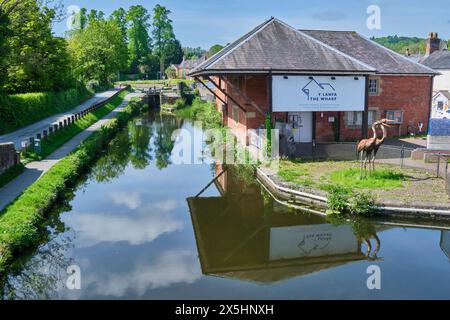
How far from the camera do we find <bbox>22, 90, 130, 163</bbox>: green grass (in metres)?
17.8

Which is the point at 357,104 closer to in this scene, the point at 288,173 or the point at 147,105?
the point at 288,173

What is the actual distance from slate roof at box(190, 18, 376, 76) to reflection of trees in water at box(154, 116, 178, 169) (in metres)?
4.71

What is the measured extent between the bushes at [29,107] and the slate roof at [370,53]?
1792 centimetres

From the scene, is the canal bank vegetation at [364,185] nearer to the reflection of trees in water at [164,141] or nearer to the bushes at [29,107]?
the reflection of trees in water at [164,141]

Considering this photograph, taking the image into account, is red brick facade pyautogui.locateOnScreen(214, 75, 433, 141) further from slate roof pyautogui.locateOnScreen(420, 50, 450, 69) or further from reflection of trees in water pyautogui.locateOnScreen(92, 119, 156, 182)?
slate roof pyautogui.locateOnScreen(420, 50, 450, 69)

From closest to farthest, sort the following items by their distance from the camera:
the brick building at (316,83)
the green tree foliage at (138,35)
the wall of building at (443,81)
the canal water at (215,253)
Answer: the canal water at (215,253) < the brick building at (316,83) < the wall of building at (443,81) < the green tree foliage at (138,35)

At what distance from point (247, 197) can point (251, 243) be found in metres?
4.01

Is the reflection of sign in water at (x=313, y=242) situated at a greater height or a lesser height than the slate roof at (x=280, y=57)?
lesser

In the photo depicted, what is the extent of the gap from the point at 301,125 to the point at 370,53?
20.8 feet

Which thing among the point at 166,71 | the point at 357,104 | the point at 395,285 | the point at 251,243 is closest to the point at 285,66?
the point at 357,104

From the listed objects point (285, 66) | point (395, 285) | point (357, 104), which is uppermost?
point (285, 66)

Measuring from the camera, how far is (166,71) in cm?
8850

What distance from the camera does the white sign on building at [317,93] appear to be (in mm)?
18641

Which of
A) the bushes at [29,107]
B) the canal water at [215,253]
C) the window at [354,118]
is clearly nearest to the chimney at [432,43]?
the window at [354,118]
